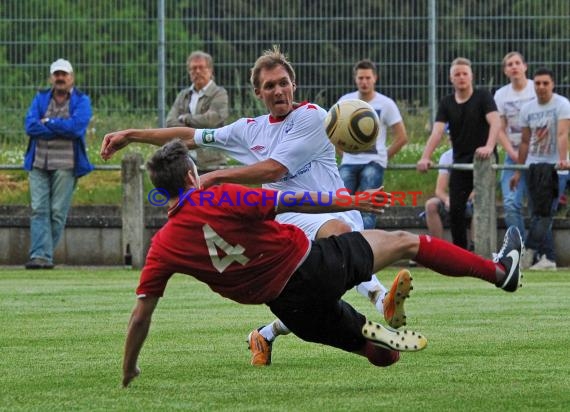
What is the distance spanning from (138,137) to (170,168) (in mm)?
1991

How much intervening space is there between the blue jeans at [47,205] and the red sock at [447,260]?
9774 mm

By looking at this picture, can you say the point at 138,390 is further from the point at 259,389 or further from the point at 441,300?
the point at 441,300

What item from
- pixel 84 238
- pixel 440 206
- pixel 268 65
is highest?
pixel 268 65

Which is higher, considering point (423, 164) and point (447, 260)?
point (423, 164)

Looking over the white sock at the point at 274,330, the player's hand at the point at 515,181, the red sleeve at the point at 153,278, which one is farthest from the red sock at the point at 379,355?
the player's hand at the point at 515,181

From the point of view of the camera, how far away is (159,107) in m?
18.5

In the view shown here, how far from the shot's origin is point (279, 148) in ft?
28.5

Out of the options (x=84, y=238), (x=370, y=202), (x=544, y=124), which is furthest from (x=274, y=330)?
(x=84, y=238)

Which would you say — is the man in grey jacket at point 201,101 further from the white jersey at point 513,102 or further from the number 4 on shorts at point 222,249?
the number 4 on shorts at point 222,249

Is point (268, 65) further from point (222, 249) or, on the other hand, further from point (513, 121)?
point (513, 121)

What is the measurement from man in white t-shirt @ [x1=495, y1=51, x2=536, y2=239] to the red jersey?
9.41 metres

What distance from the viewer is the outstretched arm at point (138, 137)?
8688 mm

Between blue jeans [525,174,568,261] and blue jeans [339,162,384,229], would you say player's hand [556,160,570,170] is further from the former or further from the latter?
blue jeans [339,162,384,229]

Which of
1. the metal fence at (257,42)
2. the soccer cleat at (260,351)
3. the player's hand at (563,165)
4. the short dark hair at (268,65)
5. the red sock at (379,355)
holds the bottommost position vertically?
the soccer cleat at (260,351)
